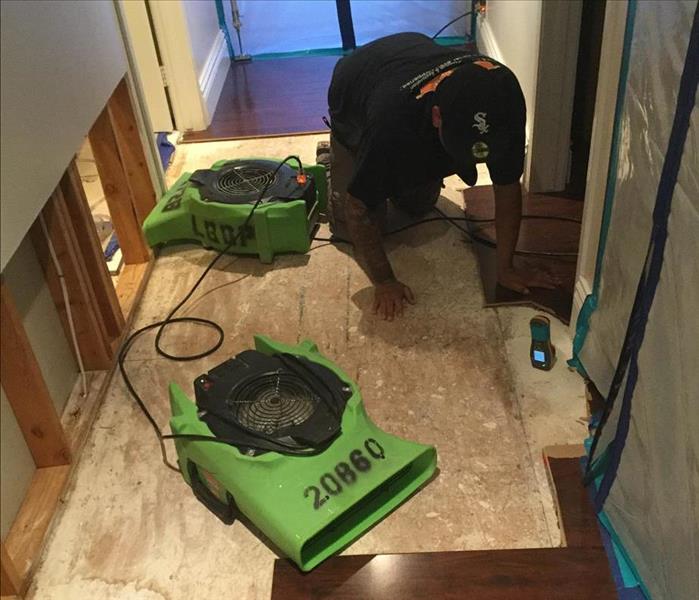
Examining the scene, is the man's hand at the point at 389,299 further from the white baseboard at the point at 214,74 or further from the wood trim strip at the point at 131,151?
the white baseboard at the point at 214,74

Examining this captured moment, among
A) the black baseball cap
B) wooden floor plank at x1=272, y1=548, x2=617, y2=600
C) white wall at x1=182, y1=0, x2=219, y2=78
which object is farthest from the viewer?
white wall at x1=182, y1=0, x2=219, y2=78

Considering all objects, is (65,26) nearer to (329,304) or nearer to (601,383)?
(329,304)

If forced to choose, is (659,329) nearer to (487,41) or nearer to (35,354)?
(35,354)

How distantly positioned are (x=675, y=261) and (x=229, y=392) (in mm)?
921

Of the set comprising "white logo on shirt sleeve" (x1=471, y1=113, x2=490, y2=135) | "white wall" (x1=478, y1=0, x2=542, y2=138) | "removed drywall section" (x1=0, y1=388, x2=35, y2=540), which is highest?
"white logo on shirt sleeve" (x1=471, y1=113, x2=490, y2=135)

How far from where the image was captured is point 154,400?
1.81 m

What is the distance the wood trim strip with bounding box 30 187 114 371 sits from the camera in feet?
5.54

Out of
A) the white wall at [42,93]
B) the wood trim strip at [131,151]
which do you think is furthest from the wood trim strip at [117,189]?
the white wall at [42,93]

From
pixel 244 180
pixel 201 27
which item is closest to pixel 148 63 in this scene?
pixel 201 27

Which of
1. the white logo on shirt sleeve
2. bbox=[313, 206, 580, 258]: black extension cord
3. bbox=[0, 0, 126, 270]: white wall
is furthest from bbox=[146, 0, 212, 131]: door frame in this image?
the white logo on shirt sleeve

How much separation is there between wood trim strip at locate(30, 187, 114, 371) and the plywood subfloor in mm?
100

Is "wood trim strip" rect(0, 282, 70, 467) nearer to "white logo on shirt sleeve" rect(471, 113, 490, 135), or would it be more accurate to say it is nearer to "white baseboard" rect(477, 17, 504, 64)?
"white logo on shirt sleeve" rect(471, 113, 490, 135)

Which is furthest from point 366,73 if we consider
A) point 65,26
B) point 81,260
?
point 81,260

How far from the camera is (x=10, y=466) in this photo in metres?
1.50
